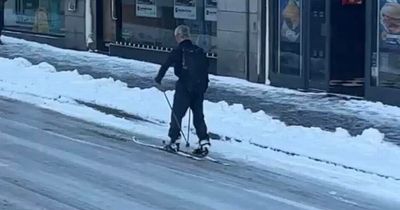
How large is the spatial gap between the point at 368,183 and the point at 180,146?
3108 millimetres

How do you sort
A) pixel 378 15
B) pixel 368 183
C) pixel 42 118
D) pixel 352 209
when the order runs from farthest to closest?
pixel 378 15
pixel 42 118
pixel 368 183
pixel 352 209

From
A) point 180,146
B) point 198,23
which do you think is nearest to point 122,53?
point 198,23

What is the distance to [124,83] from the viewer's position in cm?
1980

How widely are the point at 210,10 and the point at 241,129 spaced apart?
7304 millimetres

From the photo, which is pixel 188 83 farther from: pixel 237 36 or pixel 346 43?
pixel 237 36

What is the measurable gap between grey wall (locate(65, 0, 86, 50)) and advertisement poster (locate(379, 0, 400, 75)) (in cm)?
996

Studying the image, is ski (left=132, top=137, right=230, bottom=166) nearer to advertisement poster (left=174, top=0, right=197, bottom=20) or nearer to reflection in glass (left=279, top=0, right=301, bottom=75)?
reflection in glass (left=279, top=0, right=301, bottom=75)

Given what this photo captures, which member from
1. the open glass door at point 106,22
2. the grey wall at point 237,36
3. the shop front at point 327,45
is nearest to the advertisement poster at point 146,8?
the open glass door at point 106,22

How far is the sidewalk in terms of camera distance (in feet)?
51.3

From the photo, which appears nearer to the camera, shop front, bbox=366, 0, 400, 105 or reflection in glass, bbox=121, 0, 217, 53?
shop front, bbox=366, 0, 400, 105

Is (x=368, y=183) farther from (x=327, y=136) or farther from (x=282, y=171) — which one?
(x=327, y=136)

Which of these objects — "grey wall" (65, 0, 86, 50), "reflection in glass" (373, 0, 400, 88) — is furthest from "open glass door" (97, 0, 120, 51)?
"reflection in glass" (373, 0, 400, 88)

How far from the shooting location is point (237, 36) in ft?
67.9

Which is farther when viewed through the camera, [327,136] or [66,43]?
[66,43]
